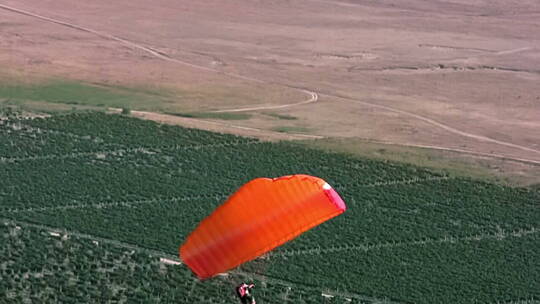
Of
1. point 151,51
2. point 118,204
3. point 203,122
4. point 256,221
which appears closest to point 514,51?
point 151,51

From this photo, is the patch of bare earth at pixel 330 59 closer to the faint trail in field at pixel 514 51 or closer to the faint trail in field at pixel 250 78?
the faint trail in field at pixel 250 78

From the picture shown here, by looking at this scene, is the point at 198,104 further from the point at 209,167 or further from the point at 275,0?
the point at 275,0

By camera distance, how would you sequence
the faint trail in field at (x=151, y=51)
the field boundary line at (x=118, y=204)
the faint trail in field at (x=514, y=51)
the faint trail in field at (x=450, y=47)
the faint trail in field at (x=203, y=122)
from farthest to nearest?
1. the faint trail in field at (x=450, y=47)
2. the faint trail in field at (x=514, y=51)
3. the faint trail in field at (x=151, y=51)
4. the faint trail in field at (x=203, y=122)
5. the field boundary line at (x=118, y=204)

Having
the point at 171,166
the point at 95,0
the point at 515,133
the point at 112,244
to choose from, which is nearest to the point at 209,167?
the point at 171,166

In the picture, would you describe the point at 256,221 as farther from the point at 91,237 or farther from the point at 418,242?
the point at 418,242

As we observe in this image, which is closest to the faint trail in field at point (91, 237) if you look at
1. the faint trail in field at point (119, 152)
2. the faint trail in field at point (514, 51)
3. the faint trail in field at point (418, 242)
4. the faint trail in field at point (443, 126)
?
the faint trail in field at point (418, 242)

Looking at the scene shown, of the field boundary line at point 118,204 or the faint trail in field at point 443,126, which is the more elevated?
the faint trail in field at point 443,126

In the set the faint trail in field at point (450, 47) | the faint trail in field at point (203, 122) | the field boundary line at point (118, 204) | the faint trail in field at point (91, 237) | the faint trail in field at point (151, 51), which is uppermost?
the faint trail in field at point (450, 47)

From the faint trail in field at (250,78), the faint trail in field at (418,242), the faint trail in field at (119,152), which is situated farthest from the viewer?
the faint trail in field at (250,78)

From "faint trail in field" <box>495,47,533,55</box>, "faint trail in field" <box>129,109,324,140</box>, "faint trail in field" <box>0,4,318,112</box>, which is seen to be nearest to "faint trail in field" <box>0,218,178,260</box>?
"faint trail in field" <box>129,109,324,140</box>
